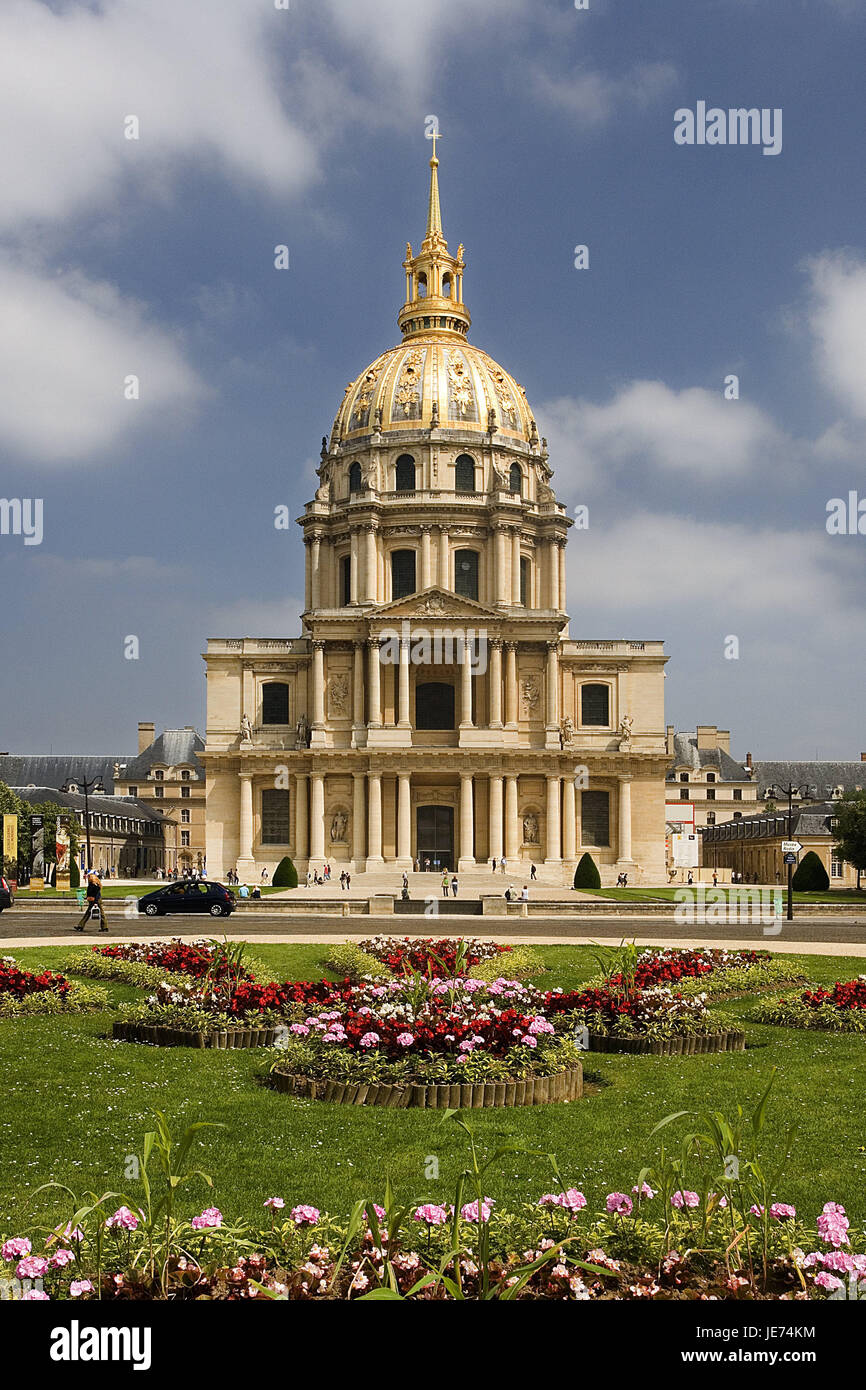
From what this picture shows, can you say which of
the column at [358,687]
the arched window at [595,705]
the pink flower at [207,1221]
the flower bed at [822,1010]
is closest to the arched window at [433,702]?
the column at [358,687]

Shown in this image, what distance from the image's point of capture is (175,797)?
117875 millimetres

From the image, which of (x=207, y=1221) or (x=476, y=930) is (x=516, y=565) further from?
(x=207, y=1221)

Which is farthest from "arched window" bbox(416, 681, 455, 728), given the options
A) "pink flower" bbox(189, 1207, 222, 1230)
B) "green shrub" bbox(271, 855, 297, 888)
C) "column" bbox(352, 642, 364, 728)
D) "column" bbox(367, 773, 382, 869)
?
"pink flower" bbox(189, 1207, 222, 1230)

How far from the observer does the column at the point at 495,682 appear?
73188 mm

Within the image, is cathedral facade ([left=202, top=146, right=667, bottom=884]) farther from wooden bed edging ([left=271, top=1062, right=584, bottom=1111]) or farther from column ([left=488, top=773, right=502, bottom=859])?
wooden bed edging ([left=271, top=1062, right=584, bottom=1111])

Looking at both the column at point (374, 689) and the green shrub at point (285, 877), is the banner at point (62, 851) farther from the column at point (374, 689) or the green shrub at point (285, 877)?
the column at point (374, 689)

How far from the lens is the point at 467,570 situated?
82500mm

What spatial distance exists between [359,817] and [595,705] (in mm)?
18150

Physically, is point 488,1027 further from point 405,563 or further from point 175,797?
point 175,797

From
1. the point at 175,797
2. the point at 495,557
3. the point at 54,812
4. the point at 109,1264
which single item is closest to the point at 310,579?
the point at 495,557

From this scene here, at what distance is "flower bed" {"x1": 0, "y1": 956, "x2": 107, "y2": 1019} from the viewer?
57.1 feet

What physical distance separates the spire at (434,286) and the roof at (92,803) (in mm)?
45561

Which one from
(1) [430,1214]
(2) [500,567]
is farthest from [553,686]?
(1) [430,1214]

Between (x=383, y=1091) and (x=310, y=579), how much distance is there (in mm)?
75847
